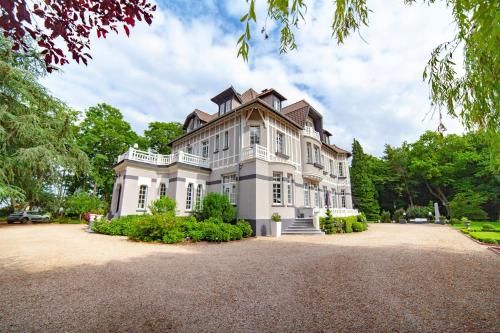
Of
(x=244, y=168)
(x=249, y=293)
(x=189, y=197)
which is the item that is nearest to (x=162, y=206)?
(x=189, y=197)

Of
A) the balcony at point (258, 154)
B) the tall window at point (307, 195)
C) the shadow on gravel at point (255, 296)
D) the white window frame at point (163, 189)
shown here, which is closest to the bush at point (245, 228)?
the balcony at point (258, 154)

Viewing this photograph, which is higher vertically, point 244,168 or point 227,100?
point 227,100

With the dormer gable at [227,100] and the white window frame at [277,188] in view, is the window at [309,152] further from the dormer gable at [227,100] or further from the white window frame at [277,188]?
the dormer gable at [227,100]

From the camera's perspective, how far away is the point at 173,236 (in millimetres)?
10414

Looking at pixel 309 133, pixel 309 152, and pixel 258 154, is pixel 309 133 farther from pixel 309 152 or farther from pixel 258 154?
pixel 258 154

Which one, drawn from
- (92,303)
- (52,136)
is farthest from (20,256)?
(52,136)

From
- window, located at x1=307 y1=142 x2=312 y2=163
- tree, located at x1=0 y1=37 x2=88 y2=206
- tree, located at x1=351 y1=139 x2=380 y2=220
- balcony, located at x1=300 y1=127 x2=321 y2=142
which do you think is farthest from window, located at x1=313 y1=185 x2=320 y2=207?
tree, located at x1=0 y1=37 x2=88 y2=206

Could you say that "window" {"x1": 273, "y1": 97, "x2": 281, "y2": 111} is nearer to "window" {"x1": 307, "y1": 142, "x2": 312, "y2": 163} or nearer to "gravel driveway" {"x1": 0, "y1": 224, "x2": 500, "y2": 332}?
"window" {"x1": 307, "y1": 142, "x2": 312, "y2": 163}

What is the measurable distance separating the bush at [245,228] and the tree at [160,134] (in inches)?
896

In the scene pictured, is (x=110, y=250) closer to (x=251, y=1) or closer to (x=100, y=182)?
(x=251, y=1)

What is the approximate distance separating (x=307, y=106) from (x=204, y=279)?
57.0ft

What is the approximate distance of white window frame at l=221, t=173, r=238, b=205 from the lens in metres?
15.6

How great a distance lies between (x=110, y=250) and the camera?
8.50 metres

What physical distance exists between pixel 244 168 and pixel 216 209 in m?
3.35
